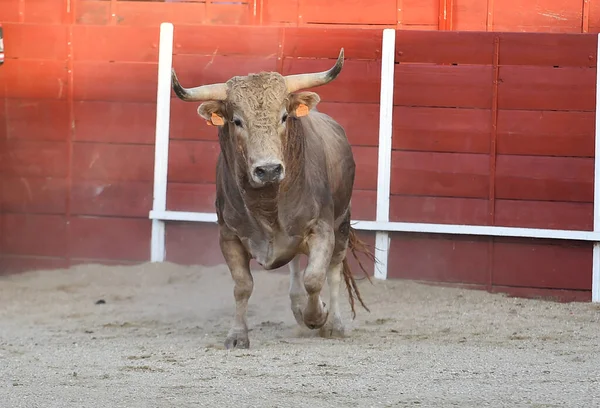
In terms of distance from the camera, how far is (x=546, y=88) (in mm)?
7809

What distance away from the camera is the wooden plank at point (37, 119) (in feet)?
27.3

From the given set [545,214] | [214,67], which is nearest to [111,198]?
[214,67]

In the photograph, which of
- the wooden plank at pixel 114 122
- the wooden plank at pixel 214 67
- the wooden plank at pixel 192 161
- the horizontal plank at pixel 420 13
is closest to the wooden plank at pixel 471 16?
the horizontal plank at pixel 420 13

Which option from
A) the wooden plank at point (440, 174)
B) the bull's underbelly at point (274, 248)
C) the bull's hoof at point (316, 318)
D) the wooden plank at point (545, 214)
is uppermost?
the wooden plank at point (440, 174)

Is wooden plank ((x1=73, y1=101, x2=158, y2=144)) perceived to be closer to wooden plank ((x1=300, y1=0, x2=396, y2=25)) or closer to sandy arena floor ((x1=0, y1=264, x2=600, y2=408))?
sandy arena floor ((x1=0, y1=264, x2=600, y2=408))

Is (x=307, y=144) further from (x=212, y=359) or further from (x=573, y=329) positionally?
(x=573, y=329)

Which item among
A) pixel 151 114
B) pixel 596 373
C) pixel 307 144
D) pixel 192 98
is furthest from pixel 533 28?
pixel 596 373

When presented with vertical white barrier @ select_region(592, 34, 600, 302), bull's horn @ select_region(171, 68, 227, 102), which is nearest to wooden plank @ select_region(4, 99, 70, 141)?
bull's horn @ select_region(171, 68, 227, 102)

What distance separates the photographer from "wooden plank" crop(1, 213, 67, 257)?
834 centimetres

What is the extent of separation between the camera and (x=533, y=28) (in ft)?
28.6

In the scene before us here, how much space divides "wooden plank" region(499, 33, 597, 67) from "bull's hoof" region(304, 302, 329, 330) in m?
3.01

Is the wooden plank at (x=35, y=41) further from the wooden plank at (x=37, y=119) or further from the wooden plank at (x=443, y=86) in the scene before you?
the wooden plank at (x=443, y=86)

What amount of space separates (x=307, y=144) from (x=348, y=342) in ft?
3.14

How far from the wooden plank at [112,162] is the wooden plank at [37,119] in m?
0.17
